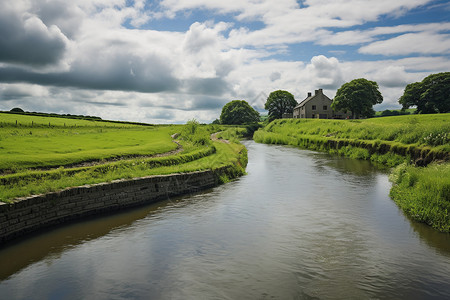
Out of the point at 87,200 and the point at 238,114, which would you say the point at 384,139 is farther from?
the point at 238,114

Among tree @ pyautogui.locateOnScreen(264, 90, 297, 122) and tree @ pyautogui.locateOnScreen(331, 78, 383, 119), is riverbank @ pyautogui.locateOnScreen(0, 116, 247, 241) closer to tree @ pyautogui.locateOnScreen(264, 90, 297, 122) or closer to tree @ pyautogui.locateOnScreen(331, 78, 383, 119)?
tree @ pyautogui.locateOnScreen(331, 78, 383, 119)

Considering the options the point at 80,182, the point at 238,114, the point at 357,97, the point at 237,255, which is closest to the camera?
the point at 237,255

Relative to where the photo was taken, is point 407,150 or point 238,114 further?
point 238,114

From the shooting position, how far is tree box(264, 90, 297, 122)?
10031 cm

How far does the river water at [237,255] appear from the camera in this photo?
305 inches

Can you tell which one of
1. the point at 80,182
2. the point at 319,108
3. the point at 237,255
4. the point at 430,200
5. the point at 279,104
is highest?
the point at 279,104

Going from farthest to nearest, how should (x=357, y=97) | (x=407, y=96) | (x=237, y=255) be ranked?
1. (x=357, y=97)
2. (x=407, y=96)
3. (x=237, y=255)

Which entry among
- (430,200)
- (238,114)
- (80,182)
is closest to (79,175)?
(80,182)

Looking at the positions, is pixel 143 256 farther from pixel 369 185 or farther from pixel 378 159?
pixel 378 159

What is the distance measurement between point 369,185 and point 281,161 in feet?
38.7

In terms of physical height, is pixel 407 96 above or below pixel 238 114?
above

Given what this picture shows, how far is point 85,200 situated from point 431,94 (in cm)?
6469

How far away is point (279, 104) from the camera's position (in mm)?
100688

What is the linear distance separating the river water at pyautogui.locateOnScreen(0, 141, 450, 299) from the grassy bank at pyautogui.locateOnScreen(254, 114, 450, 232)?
769 millimetres
